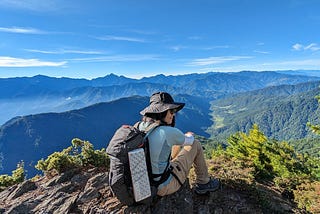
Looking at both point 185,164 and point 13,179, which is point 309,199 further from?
point 13,179

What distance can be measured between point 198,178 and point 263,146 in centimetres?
1225

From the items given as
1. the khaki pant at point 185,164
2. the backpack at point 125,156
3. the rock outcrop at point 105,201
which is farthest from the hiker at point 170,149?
the rock outcrop at point 105,201

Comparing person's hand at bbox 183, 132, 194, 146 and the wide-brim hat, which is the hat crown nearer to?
the wide-brim hat

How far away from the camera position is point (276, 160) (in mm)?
14164

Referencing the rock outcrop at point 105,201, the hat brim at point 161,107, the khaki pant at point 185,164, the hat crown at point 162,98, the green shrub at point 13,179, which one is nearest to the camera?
the hat brim at point 161,107

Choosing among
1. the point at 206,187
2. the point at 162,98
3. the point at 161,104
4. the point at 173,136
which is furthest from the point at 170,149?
the point at 206,187

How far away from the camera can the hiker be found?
5281mm

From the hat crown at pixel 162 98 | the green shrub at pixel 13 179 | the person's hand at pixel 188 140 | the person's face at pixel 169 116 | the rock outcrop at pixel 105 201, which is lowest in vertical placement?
the green shrub at pixel 13 179

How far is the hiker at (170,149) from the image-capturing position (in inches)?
208

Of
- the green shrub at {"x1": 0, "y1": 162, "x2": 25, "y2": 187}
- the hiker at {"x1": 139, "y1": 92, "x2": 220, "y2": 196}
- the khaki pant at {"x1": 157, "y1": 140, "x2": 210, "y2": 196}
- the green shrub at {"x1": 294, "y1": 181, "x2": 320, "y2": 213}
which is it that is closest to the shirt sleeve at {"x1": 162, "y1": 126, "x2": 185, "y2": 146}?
the hiker at {"x1": 139, "y1": 92, "x2": 220, "y2": 196}

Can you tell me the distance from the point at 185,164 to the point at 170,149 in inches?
33.0

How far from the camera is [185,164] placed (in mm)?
6062

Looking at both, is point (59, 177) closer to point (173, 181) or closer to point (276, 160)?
point (173, 181)

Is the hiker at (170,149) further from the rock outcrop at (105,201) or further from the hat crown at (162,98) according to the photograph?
the rock outcrop at (105,201)
